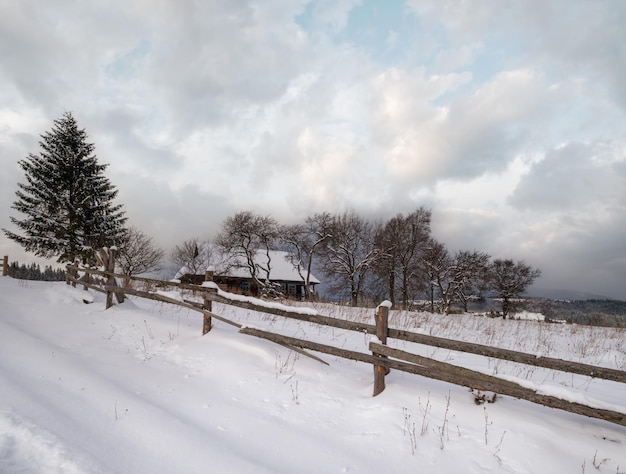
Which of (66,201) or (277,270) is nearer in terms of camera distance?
(66,201)

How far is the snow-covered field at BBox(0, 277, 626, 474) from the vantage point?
10.2 feet

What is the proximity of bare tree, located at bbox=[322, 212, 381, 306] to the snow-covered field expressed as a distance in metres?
26.5

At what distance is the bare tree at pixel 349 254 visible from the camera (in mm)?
32969

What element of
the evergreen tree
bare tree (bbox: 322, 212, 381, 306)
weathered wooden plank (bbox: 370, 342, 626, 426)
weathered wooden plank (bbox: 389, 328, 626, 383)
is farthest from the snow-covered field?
bare tree (bbox: 322, 212, 381, 306)

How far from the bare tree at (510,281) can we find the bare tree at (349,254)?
1708 centimetres

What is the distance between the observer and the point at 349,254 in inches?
1332

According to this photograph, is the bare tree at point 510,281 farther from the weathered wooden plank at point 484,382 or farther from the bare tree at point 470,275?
the weathered wooden plank at point 484,382

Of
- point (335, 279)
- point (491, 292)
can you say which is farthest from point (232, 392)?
point (491, 292)

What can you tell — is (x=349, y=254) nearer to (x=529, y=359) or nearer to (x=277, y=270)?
(x=277, y=270)

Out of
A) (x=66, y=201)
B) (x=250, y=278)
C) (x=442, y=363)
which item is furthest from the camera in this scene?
(x=250, y=278)

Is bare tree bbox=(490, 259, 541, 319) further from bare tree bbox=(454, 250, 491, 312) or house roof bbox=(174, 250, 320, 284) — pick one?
house roof bbox=(174, 250, 320, 284)

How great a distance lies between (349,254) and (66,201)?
24.0 metres

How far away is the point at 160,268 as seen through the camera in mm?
44469

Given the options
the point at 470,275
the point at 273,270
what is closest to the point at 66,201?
the point at 273,270
